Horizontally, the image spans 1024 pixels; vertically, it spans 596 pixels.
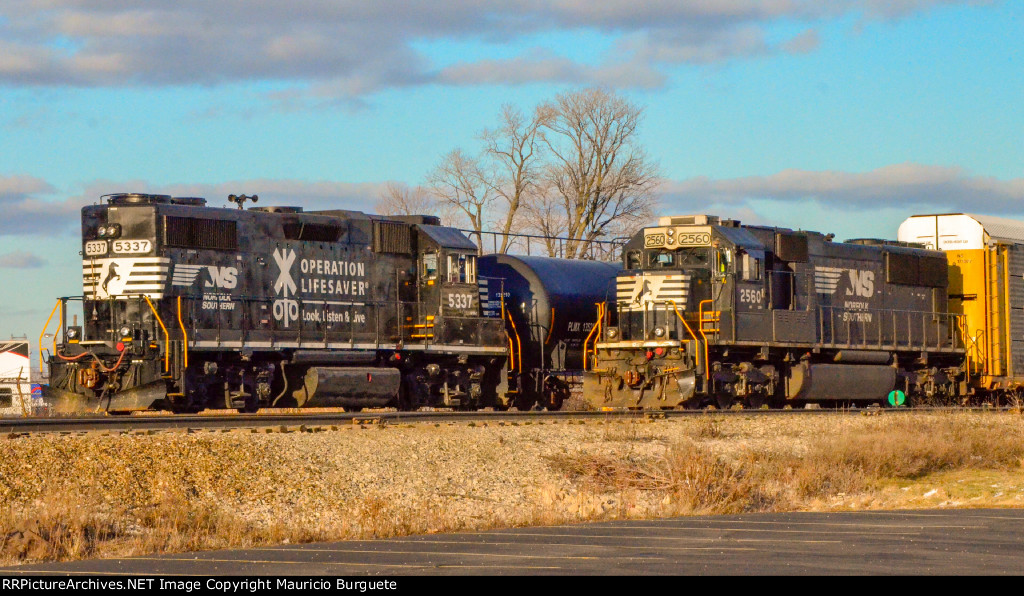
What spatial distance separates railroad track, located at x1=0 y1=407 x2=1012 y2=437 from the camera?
1688 centimetres

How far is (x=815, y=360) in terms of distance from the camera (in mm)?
26531

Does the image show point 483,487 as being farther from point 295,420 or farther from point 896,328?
point 896,328

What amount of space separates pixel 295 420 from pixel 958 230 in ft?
57.6

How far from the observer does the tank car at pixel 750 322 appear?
24.4 m

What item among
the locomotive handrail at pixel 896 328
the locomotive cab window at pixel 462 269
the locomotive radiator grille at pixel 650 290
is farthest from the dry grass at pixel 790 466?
the locomotive cab window at pixel 462 269

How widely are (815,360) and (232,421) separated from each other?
1336 centimetres

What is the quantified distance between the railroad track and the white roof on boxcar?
7.12m

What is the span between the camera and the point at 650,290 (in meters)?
25.1

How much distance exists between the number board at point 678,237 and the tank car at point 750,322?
2cm

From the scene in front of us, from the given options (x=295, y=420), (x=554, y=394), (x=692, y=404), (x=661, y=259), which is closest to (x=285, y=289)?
(x=295, y=420)

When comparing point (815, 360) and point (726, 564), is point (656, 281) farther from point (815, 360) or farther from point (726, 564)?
point (726, 564)

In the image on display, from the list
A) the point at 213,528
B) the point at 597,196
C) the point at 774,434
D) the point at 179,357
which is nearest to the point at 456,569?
the point at 213,528

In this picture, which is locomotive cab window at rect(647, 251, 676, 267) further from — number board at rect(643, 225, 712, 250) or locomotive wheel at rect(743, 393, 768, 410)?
locomotive wheel at rect(743, 393, 768, 410)

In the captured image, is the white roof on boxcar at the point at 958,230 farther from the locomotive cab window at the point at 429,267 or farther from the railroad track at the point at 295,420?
the locomotive cab window at the point at 429,267
